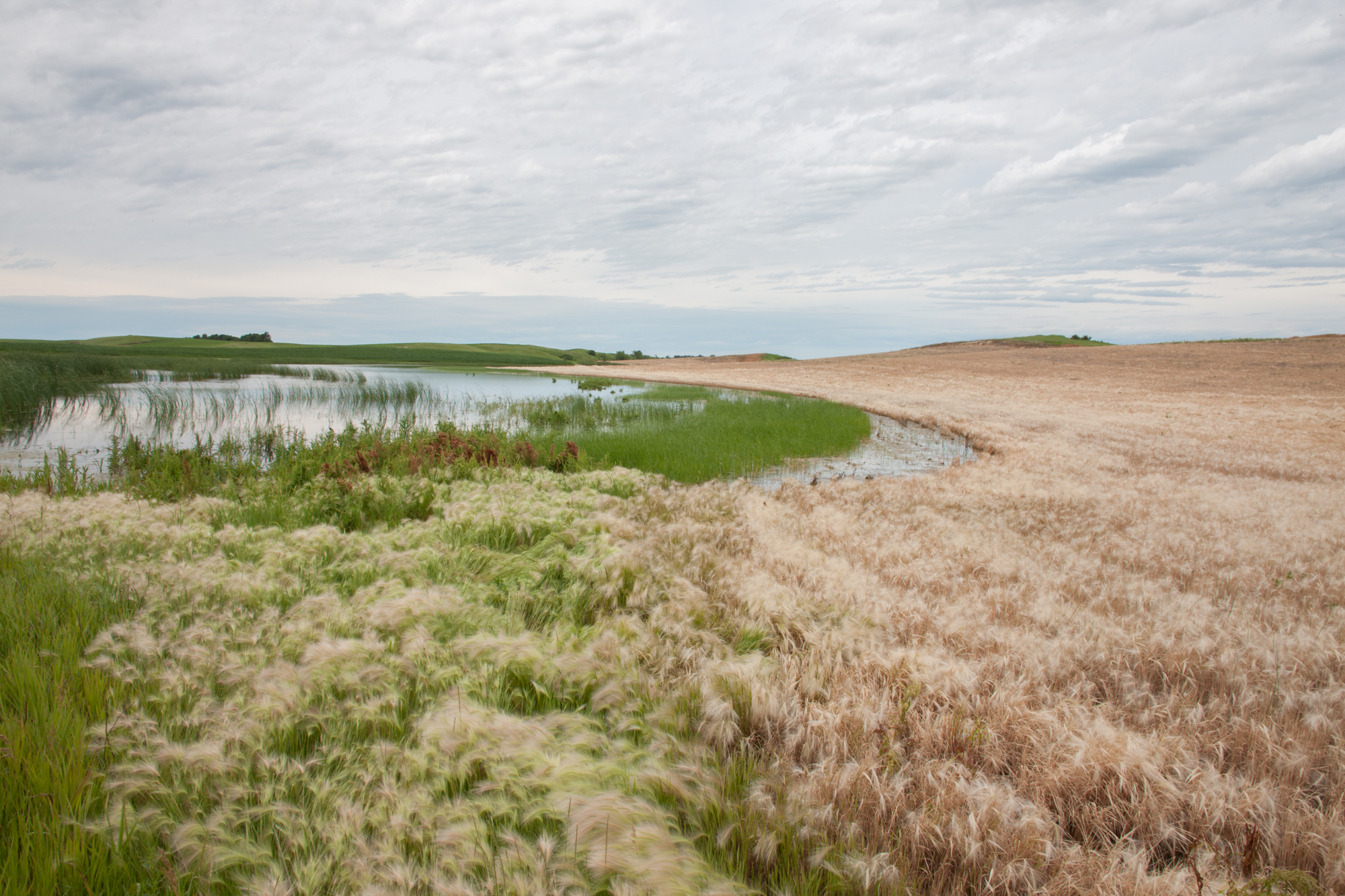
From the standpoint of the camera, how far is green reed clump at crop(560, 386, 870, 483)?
13.0 m

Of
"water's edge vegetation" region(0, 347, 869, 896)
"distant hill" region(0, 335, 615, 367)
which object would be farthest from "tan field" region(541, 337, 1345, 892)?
"distant hill" region(0, 335, 615, 367)

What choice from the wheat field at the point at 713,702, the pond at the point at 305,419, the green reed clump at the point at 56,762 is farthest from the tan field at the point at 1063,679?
the pond at the point at 305,419

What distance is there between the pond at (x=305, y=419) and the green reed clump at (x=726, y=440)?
0.53 meters

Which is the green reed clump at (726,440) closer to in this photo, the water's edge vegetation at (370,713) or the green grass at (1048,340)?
the water's edge vegetation at (370,713)

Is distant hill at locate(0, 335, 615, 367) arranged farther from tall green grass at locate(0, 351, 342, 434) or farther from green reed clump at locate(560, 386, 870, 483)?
green reed clump at locate(560, 386, 870, 483)

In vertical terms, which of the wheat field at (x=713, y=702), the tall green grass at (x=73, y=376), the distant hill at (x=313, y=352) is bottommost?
the wheat field at (x=713, y=702)

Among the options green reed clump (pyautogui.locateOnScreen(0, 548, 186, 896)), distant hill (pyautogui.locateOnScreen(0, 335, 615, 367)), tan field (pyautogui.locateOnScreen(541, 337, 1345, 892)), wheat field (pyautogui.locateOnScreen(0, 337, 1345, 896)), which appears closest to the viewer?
green reed clump (pyautogui.locateOnScreen(0, 548, 186, 896))

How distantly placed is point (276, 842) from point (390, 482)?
6.25 metres

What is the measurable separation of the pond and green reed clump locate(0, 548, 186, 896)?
9.41 m

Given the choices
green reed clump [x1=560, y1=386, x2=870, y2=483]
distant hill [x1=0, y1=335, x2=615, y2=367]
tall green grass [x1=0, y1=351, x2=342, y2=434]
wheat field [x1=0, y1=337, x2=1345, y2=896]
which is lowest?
wheat field [x1=0, y1=337, x2=1345, y2=896]

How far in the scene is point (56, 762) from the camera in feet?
8.15

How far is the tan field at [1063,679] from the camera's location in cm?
245

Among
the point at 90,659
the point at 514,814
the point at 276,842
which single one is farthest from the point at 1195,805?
the point at 90,659

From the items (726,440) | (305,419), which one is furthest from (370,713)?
(305,419)
